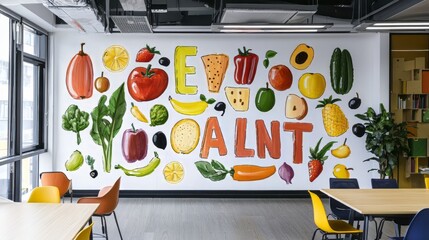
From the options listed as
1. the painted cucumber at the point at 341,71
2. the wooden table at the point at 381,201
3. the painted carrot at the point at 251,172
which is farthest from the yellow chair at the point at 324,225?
the painted cucumber at the point at 341,71

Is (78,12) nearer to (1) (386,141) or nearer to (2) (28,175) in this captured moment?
(2) (28,175)

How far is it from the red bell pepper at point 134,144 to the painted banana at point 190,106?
2.46 feet

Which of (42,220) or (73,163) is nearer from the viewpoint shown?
(42,220)

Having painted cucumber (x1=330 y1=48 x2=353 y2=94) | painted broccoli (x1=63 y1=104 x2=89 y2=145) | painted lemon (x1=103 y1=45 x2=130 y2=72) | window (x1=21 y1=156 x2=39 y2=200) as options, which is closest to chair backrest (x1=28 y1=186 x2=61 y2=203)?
window (x1=21 y1=156 x2=39 y2=200)

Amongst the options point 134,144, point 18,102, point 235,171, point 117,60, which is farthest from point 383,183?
point 18,102

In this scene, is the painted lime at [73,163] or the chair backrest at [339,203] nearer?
the chair backrest at [339,203]

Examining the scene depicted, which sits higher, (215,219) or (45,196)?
(45,196)

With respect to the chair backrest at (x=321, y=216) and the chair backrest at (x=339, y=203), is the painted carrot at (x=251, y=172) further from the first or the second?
the chair backrest at (x=321, y=216)

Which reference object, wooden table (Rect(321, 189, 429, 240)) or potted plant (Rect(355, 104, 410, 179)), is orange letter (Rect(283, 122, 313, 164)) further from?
wooden table (Rect(321, 189, 429, 240))

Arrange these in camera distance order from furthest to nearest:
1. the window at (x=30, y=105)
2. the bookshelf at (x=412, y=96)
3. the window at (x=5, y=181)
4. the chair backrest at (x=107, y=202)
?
the bookshelf at (x=412, y=96) → the window at (x=30, y=105) → the window at (x=5, y=181) → the chair backrest at (x=107, y=202)

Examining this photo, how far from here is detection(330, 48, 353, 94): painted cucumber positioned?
8.57 metres

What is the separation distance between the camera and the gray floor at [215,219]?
596cm

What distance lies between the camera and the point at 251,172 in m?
8.53

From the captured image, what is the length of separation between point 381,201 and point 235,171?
4286 millimetres
